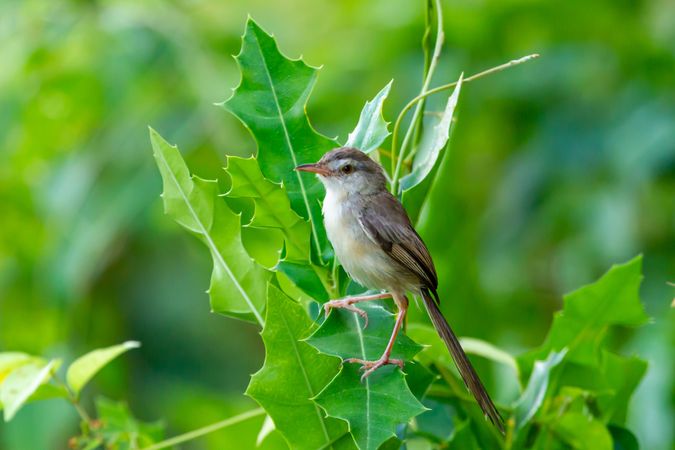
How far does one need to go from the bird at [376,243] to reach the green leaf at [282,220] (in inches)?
2.9

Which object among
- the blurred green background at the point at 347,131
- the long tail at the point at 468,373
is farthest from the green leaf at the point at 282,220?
the blurred green background at the point at 347,131

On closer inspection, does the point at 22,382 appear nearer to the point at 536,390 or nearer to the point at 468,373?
the point at 468,373

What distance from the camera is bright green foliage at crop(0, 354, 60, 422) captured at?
2.28m

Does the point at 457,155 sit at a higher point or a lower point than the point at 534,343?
higher

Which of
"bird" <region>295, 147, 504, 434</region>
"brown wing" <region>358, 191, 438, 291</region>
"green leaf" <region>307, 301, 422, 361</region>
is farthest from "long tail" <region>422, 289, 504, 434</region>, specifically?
"green leaf" <region>307, 301, 422, 361</region>

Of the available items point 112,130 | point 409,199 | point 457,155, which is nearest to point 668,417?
point 457,155

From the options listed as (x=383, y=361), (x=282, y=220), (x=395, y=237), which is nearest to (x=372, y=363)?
(x=383, y=361)

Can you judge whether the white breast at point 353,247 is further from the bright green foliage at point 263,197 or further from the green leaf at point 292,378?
the green leaf at point 292,378

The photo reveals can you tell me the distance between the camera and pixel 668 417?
409 centimetres

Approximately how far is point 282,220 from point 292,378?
341 mm

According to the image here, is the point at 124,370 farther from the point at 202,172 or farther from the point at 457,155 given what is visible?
the point at 457,155

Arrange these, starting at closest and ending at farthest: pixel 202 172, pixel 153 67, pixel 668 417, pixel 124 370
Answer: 1. pixel 668 417
2. pixel 202 172
3. pixel 153 67
4. pixel 124 370

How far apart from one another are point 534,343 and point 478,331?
1271 mm

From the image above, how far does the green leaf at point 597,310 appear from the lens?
8.13 ft
